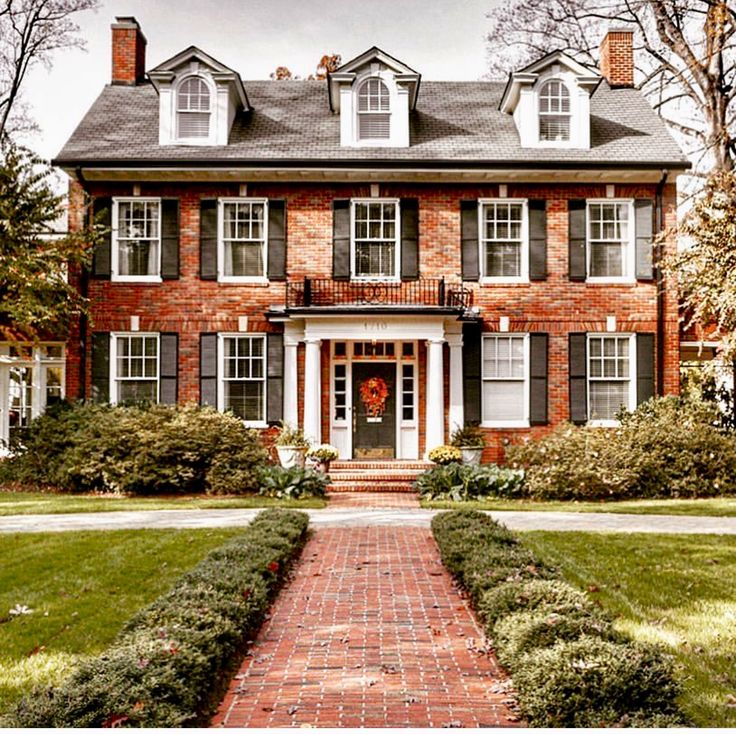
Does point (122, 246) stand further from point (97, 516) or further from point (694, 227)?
point (694, 227)

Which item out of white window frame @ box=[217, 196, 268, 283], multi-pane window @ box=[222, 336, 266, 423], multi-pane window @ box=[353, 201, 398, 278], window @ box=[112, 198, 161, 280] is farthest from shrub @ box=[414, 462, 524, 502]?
window @ box=[112, 198, 161, 280]

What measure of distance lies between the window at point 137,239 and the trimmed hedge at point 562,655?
42.9 ft

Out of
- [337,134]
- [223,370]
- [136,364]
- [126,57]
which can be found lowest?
[223,370]

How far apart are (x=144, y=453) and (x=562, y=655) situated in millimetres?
12343

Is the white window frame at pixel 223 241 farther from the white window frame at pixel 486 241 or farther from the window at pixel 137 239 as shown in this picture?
the white window frame at pixel 486 241

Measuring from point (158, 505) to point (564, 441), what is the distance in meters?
7.68

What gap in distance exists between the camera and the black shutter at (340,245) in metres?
18.7

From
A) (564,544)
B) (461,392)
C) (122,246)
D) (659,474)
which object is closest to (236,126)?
(122,246)

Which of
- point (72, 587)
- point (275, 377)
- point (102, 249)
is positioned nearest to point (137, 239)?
point (102, 249)

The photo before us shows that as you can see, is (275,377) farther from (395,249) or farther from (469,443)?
(469,443)

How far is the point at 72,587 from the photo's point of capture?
7.87m

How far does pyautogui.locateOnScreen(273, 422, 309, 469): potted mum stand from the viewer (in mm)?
17059

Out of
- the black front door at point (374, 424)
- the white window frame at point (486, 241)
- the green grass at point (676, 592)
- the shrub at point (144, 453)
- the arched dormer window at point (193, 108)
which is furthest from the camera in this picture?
→ the arched dormer window at point (193, 108)

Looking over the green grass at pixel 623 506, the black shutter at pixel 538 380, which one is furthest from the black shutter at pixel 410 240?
the green grass at pixel 623 506
